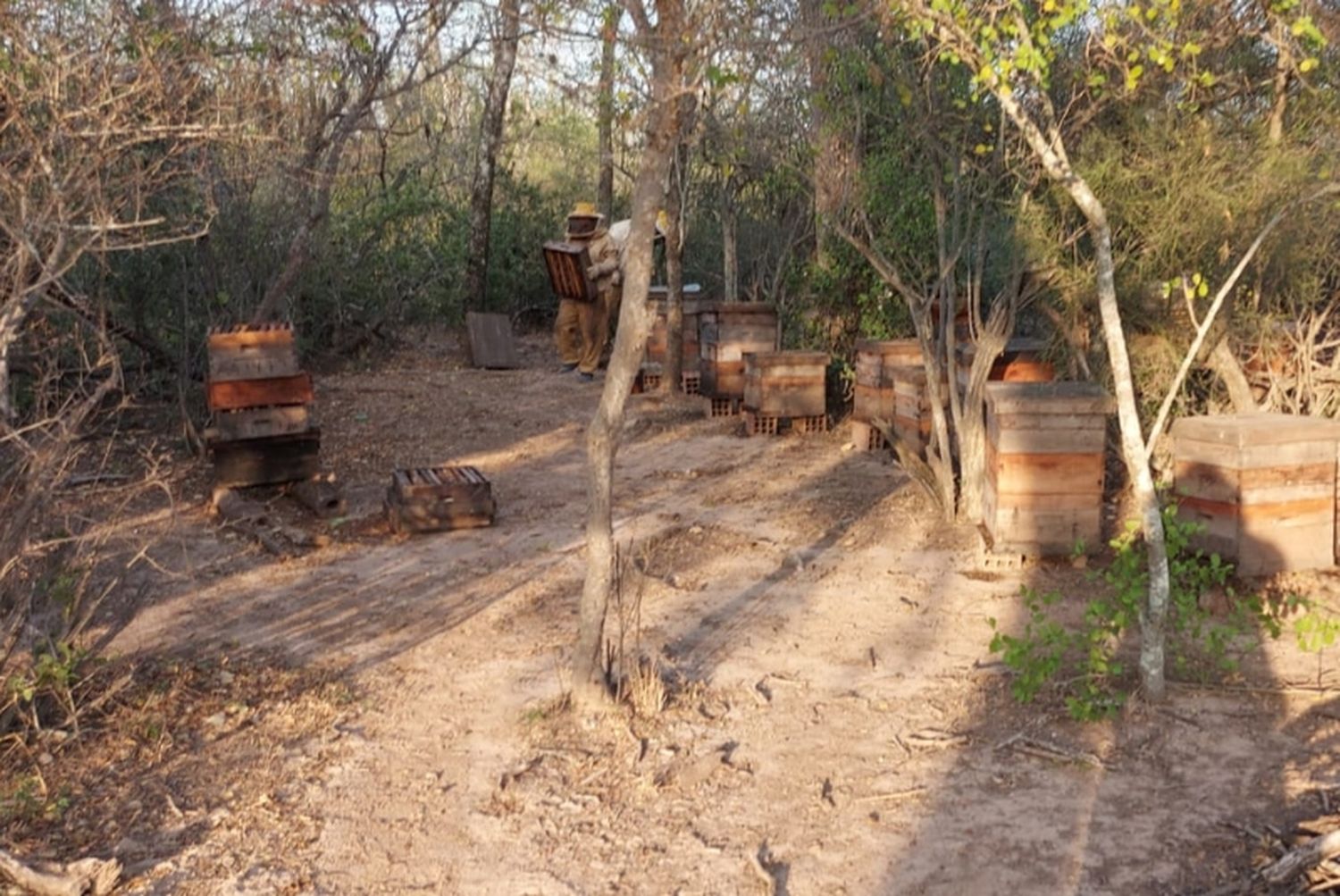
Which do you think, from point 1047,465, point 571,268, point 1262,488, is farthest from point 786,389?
point 1262,488

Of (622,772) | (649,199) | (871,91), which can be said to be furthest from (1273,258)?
(622,772)

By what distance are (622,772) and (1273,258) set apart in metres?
5.29

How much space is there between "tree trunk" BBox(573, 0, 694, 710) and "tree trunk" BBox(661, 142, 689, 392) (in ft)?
27.5

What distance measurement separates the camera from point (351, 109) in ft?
33.1

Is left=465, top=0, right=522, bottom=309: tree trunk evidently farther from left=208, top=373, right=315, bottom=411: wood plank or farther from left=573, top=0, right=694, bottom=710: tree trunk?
left=573, top=0, right=694, bottom=710: tree trunk

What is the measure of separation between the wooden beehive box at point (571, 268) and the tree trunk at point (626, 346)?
11.1 metres

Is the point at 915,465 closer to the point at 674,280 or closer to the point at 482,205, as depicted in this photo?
the point at 674,280

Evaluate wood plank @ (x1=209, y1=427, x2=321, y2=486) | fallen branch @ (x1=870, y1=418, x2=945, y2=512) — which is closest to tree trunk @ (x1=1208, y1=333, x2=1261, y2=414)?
fallen branch @ (x1=870, y1=418, x2=945, y2=512)

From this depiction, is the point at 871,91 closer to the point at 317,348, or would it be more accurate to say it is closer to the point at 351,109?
the point at 351,109

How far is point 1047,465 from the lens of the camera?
7531mm

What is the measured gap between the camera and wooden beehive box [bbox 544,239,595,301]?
658 inches

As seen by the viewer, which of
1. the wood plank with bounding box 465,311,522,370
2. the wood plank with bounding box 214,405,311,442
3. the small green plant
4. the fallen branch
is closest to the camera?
the small green plant

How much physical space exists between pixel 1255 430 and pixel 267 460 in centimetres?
654

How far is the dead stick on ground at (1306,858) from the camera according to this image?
13.5 feet
